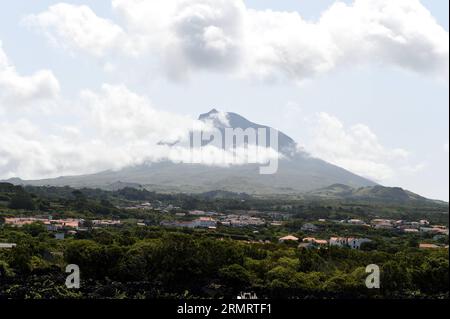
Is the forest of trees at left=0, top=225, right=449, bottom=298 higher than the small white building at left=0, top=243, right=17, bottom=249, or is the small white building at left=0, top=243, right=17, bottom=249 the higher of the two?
the small white building at left=0, top=243, right=17, bottom=249

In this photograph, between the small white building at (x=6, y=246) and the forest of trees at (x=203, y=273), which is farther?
the small white building at (x=6, y=246)

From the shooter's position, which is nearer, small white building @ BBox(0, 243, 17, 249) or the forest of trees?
the forest of trees

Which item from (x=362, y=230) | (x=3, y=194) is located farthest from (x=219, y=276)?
(x=3, y=194)

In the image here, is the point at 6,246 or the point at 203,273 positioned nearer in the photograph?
the point at 203,273

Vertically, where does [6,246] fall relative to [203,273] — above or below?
above

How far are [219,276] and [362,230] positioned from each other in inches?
1566

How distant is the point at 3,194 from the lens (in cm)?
7062

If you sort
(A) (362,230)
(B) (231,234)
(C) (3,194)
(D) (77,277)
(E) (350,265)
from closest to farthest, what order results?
(D) (77,277)
(E) (350,265)
(B) (231,234)
(A) (362,230)
(C) (3,194)

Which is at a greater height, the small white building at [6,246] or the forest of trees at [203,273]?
the small white building at [6,246]
